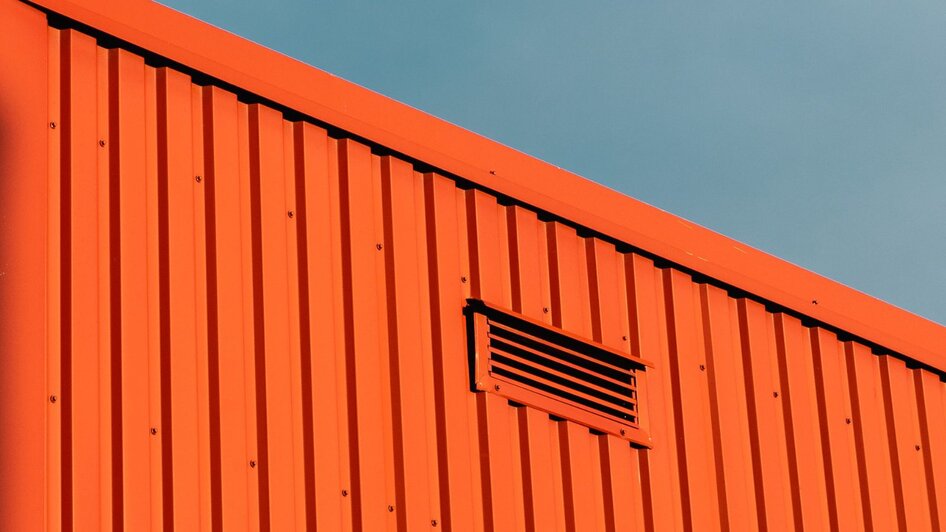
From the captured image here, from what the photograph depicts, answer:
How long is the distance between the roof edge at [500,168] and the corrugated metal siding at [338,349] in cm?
9

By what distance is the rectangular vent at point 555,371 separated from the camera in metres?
6.11

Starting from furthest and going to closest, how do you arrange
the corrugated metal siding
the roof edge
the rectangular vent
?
the rectangular vent < the roof edge < the corrugated metal siding

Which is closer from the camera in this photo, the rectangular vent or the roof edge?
the roof edge

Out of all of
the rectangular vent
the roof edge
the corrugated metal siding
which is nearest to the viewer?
the corrugated metal siding

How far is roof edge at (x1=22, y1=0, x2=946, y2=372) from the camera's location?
5379 mm

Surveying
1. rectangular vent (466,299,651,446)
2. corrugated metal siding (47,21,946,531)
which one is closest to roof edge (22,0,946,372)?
corrugated metal siding (47,21,946,531)

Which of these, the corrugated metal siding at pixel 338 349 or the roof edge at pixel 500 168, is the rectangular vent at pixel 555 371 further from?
the roof edge at pixel 500 168

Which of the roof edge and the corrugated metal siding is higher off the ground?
the roof edge

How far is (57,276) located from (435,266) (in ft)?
5.49

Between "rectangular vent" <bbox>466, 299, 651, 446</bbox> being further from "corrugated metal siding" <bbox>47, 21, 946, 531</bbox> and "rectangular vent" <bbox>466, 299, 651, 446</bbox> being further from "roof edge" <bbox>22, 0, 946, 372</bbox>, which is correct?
"roof edge" <bbox>22, 0, 946, 372</bbox>

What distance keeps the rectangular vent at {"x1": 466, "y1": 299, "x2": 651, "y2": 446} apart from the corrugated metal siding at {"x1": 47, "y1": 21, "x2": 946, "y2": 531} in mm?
68

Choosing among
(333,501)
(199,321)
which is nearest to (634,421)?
(333,501)

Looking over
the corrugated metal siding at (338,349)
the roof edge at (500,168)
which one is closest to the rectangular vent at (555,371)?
the corrugated metal siding at (338,349)

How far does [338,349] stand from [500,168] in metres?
1.23
